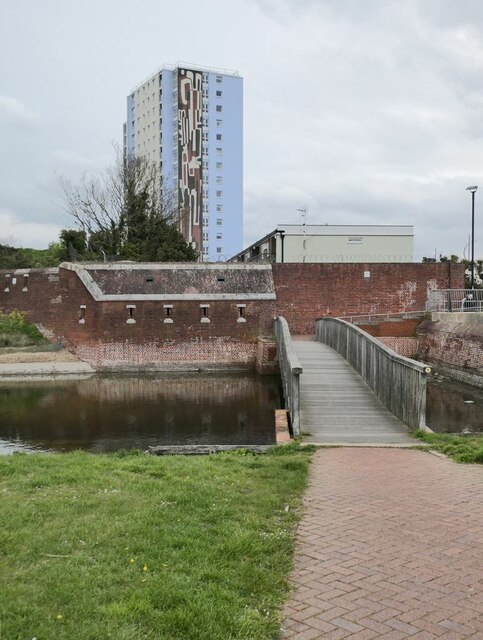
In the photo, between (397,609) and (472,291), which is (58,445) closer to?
(397,609)

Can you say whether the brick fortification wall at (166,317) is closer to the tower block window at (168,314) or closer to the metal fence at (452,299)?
the tower block window at (168,314)

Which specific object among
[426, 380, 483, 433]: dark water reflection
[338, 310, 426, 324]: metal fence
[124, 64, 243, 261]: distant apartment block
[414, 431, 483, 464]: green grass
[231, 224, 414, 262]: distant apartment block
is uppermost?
[124, 64, 243, 261]: distant apartment block

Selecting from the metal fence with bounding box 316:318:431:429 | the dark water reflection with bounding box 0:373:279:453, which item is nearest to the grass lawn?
the metal fence with bounding box 316:318:431:429

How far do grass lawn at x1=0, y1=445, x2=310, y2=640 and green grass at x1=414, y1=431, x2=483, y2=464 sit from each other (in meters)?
2.31

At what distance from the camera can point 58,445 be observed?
45.8 feet

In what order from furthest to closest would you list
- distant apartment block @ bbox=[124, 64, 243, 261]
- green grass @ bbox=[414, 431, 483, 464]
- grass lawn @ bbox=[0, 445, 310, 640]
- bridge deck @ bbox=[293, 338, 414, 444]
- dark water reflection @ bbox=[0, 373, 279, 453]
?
distant apartment block @ bbox=[124, 64, 243, 261] < dark water reflection @ bbox=[0, 373, 279, 453] < bridge deck @ bbox=[293, 338, 414, 444] < green grass @ bbox=[414, 431, 483, 464] < grass lawn @ bbox=[0, 445, 310, 640]

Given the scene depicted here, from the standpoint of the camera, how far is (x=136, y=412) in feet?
59.8

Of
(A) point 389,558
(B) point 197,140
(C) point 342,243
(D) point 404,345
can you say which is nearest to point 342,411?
(A) point 389,558

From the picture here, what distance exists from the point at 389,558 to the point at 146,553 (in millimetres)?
1741

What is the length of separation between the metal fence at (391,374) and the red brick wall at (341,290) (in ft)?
43.4

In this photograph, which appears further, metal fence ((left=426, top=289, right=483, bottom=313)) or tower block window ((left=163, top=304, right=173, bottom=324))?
tower block window ((left=163, top=304, right=173, bottom=324))

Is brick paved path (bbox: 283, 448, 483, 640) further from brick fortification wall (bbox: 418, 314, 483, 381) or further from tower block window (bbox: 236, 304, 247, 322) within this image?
tower block window (bbox: 236, 304, 247, 322)

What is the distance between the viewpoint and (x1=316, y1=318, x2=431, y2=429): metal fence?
10125 mm

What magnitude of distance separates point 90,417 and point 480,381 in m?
13.7
